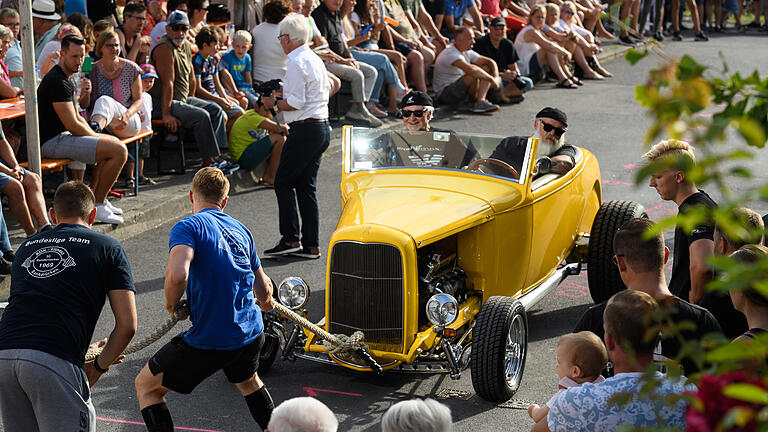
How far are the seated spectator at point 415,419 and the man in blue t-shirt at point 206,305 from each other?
156 centimetres

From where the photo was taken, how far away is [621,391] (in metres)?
3.21

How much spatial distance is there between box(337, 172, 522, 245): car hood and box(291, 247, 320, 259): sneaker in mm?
2018

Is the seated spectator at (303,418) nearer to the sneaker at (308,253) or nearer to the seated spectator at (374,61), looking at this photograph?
the sneaker at (308,253)

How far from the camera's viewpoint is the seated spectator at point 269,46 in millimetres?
12750

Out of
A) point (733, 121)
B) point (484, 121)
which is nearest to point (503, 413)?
point (733, 121)

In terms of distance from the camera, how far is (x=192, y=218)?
462 cm

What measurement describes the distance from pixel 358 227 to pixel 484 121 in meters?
9.74

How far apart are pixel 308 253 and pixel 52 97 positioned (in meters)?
2.85

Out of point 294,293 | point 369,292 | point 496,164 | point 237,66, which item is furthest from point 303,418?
point 237,66

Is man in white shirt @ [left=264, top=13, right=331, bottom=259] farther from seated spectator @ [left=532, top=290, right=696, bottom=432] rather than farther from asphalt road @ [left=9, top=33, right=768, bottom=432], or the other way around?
seated spectator @ [left=532, top=290, right=696, bottom=432]

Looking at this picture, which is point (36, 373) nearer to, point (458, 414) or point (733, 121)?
point (458, 414)

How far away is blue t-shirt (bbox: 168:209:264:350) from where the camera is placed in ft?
15.1

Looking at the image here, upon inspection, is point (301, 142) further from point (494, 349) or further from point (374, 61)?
point (374, 61)

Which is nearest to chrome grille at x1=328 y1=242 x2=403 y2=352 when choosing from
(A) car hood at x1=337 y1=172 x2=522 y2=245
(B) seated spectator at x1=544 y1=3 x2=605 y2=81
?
(A) car hood at x1=337 y1=172 x2=522 y2=245
